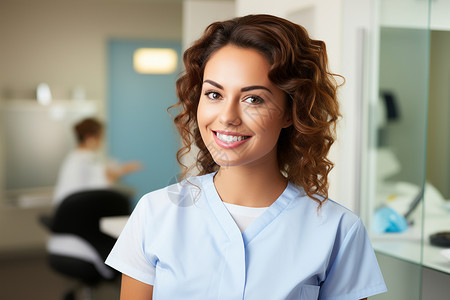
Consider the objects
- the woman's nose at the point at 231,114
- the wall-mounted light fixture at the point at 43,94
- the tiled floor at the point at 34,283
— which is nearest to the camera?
the woman's nose at the point at 231,114

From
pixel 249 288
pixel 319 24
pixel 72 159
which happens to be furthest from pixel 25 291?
pixel 249 288

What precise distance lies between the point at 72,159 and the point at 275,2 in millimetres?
1906

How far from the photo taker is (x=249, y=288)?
87 centimetres

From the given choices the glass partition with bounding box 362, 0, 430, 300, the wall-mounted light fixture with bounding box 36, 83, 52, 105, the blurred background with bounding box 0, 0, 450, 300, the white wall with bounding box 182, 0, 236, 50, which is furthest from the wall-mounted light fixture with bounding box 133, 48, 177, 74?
the glass partition with bounding box 362, 0, 430, 300

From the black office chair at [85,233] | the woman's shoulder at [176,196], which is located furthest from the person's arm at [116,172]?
the woman's shoulder at [176,196]

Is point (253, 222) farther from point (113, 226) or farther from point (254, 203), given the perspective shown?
point (113, 226)

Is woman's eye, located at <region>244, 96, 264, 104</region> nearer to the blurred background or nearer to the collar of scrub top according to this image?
the collar of scrub top

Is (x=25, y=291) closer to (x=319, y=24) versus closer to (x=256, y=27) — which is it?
(x=319, y=24)

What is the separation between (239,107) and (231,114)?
0.02 m

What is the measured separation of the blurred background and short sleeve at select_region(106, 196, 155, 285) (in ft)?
1.97

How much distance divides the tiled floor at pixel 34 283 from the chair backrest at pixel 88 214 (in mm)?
536

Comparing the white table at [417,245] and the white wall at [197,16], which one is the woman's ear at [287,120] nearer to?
the white table at [417,245]

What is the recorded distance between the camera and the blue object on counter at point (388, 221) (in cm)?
158

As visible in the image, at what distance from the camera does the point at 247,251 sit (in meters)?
0.90
